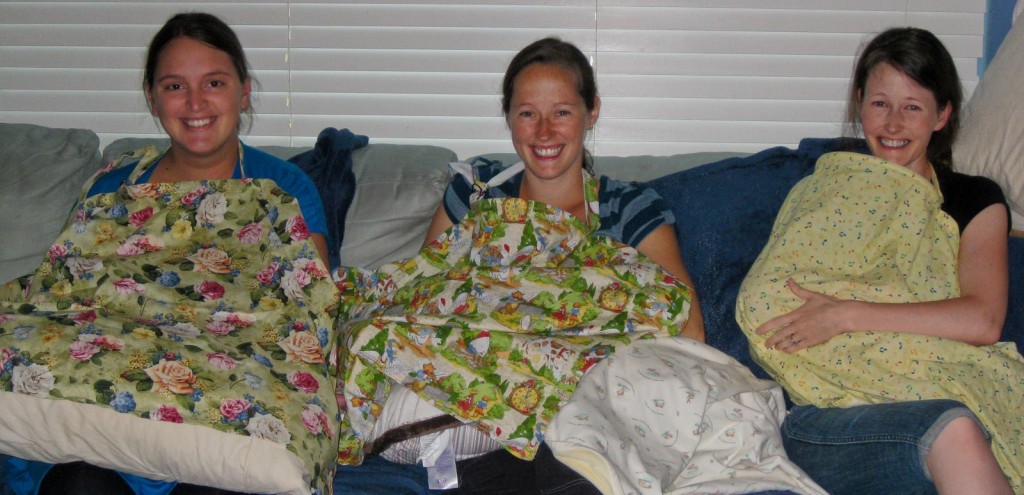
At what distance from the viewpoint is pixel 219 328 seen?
1.84 m

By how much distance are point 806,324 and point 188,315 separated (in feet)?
3.81

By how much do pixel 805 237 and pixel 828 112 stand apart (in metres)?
0.87

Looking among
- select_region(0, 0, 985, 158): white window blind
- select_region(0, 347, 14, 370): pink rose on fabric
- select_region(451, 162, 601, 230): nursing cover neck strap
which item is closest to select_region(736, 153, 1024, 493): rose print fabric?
select_region(451, 162, 601, 230): nursing cover neck strap

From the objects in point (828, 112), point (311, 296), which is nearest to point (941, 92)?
point (828, 112)

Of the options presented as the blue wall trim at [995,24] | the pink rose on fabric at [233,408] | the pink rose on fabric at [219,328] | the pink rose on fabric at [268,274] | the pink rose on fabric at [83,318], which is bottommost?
the pink rose on fabric at [233,408]

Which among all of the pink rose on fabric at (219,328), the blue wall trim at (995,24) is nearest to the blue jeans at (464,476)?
the pink rose on fabric at (219,328)

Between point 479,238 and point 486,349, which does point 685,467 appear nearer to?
point 486,349

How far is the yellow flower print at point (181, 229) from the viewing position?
6.56 feet

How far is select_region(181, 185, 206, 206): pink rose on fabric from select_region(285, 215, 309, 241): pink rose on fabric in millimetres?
186

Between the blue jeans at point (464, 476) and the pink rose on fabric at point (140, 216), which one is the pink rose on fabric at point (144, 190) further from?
the blue jeans at point (464, 476)

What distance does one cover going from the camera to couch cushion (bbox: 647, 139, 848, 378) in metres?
2.18

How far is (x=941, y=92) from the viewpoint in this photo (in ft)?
6.82

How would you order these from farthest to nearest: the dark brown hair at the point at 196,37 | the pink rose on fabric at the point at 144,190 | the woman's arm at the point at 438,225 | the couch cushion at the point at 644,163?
the couch cushion at the point at 644,163 < the woman's arm at the point at 438,225 < the dark brown hair at the point at 196,37 < the pink rose on fabric at the point at 144,190

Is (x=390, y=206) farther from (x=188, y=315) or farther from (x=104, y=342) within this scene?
(x=104, y=342)
